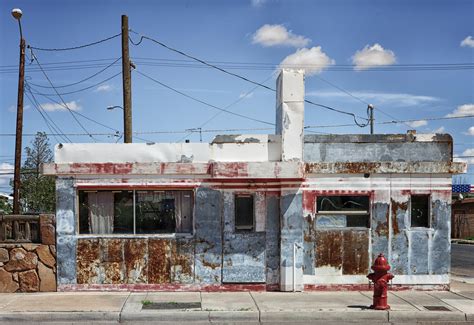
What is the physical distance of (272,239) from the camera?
12055mm

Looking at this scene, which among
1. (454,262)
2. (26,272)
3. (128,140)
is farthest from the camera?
(454,262)

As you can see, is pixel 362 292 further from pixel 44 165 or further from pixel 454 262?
pixel 454 262

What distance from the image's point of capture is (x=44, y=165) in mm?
12023

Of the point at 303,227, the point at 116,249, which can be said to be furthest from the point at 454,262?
the point at 116,249

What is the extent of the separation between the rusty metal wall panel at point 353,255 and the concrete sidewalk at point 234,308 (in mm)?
724

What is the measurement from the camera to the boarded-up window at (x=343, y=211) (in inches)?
480

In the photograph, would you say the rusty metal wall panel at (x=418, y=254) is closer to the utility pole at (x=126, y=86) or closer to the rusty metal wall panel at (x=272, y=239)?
the rusty metal wall panel at (x=272, y=239)

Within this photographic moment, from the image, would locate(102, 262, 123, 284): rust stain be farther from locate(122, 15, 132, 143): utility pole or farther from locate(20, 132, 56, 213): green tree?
locate(20, 132, 56, 213): green tree

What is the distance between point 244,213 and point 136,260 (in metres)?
2.71

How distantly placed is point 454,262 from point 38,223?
15.9 metres

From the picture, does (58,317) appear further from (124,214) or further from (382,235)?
(382,235)

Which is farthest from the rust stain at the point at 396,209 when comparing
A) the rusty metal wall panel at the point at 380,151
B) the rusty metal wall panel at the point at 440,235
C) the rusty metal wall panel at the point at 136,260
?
the rusty metal wall panel at the point at 136,260

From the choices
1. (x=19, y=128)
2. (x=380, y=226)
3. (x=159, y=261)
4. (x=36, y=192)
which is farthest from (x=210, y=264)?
(x=36, y=192)

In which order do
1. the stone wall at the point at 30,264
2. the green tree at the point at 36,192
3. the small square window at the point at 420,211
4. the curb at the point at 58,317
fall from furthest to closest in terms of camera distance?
the green tree at the point at 36,192 < the small square window at the point at 420,211 < the stone wall at the point at 30,264 < the curb at the point at 58,317
